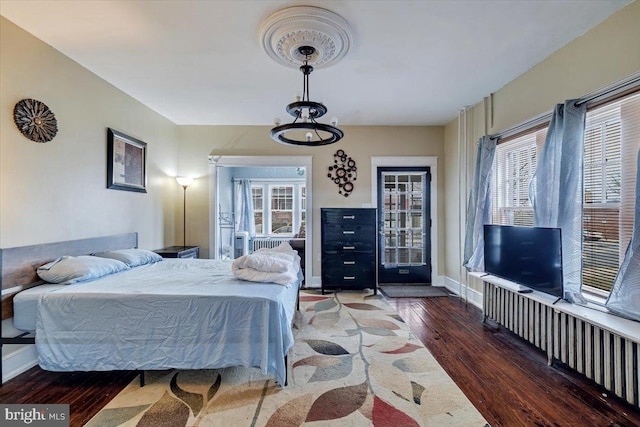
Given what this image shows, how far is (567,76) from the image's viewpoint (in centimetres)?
268

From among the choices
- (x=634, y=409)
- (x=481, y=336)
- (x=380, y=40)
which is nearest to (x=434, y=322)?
(x=481, y=336)

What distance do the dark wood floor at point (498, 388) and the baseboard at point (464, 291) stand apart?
1010mm

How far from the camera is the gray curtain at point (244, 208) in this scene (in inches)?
293

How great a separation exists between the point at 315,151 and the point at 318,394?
3781mm

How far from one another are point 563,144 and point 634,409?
196cm

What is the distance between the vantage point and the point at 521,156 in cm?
346

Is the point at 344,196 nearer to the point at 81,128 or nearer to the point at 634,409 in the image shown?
the point at 81,128

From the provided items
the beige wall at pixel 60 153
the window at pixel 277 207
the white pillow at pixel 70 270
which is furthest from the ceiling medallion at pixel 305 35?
the window at pixel 277 207

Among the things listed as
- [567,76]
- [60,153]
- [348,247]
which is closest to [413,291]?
[348,247]

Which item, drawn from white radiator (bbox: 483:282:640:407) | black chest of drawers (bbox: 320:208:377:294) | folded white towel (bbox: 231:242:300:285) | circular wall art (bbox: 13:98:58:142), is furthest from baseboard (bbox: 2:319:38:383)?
white radiator (bbox: 483:282:640:407)

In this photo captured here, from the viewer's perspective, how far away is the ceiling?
2176 mm

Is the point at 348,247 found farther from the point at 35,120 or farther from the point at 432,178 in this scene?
the point at 35,120

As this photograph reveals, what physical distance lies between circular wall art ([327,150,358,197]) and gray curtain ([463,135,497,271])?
75.4 inches

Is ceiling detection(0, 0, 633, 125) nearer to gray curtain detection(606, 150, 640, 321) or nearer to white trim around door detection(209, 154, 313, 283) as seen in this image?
white trim around door detection(209, 154, 313, 283)
